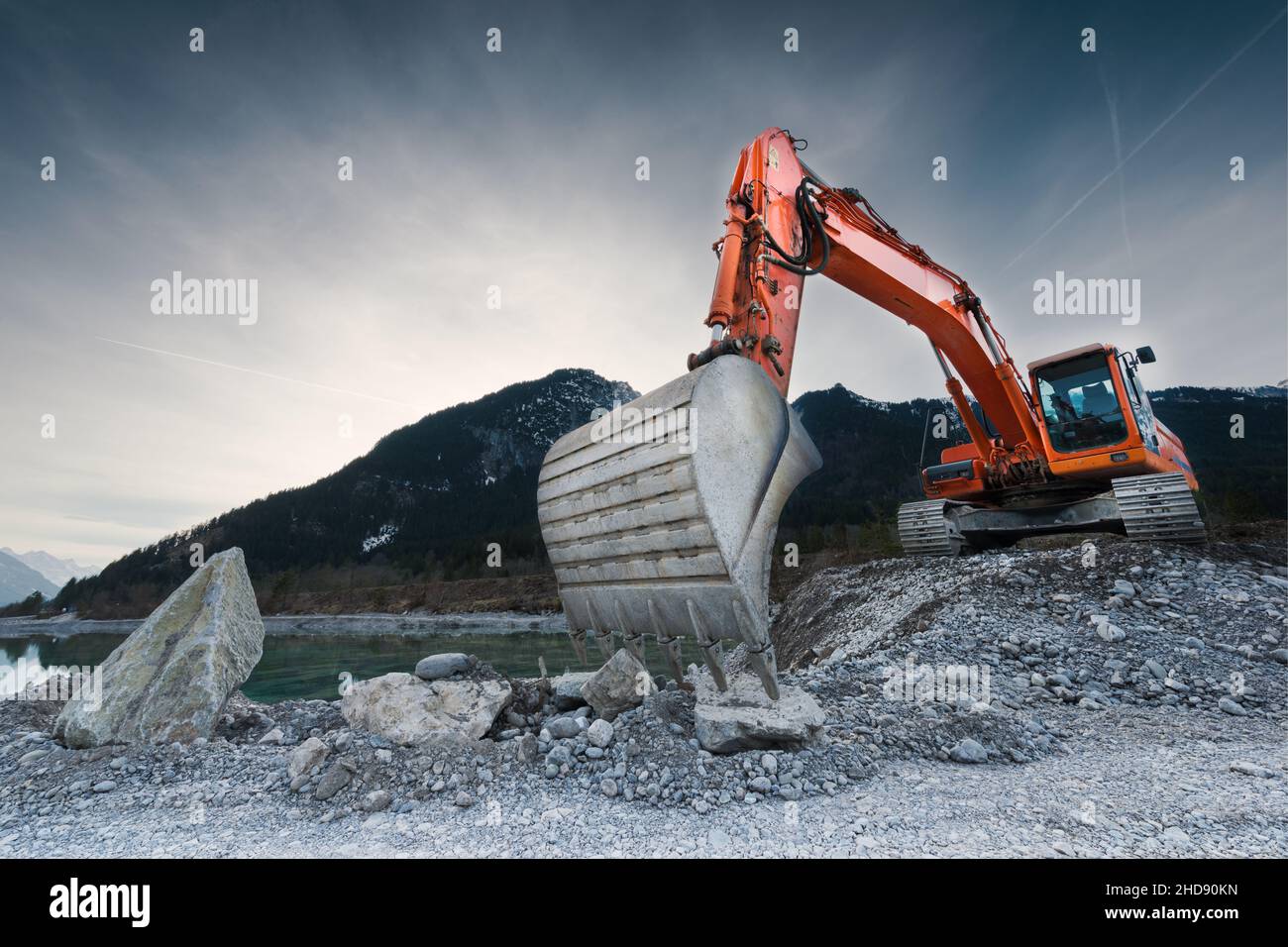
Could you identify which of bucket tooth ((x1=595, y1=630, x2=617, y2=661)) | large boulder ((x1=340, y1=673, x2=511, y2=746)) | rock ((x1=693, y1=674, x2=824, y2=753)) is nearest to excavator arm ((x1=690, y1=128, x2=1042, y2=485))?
bucket tooth ((x1=595, y1=630, x2=617, y2=661))

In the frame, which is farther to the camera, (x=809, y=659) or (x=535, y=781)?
(x=809, y=659)

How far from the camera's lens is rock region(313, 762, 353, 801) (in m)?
3.57

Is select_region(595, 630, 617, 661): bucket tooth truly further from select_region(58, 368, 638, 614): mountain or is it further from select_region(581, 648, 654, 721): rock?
select_region(58, 368, 638, 614): mountain

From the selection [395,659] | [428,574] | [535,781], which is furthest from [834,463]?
[535,781]

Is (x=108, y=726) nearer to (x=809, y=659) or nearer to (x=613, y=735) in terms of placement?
(x=613, y=735)

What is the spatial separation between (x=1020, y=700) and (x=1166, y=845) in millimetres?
3133

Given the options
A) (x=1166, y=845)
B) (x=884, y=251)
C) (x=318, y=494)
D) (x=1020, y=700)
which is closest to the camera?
(x=1166, y=845)

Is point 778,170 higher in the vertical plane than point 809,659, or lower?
higher

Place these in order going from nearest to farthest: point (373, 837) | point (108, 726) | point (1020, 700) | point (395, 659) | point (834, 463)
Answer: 1. point (373, 837)
2. point (108, 726)
3. point (1020, 700)
4. point (395, 659)
5. point (834, 463)

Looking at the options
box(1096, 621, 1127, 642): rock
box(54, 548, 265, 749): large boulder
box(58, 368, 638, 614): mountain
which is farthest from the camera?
box(58, 368, 638, 614): mountain

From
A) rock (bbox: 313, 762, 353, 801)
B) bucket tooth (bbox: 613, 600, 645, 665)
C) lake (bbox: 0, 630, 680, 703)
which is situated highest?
bucket tooth (bbox: 613, 600, 645, 665)

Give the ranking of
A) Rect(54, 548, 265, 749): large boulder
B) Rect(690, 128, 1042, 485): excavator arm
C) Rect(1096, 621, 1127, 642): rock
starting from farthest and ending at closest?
1. Rect(1096, 621, 1127, 642): rock
2. Rect(690, 128, 1042, 485): excavator arm
3. Rect(54, 548, 265, 749): large boulder

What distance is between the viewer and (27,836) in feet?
10.7

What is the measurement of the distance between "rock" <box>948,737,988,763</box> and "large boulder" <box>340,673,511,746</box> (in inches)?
134
